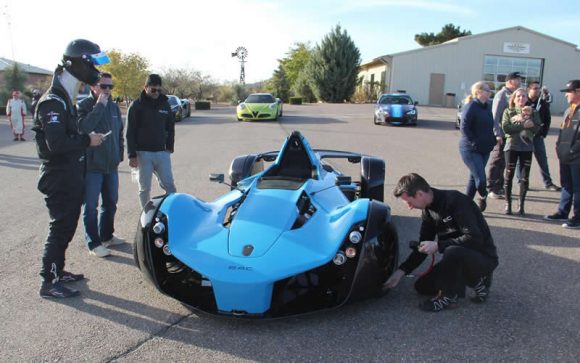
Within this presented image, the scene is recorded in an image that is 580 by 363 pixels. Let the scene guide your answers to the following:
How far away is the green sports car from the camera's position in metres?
22.0

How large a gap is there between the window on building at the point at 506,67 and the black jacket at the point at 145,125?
37.4 metres

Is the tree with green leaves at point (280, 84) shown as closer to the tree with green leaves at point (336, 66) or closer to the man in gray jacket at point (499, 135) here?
the tree with green leaves at point (336, 66)

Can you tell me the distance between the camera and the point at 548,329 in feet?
10.9

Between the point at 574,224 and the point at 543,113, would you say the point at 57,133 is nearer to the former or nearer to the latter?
the point at 574,224

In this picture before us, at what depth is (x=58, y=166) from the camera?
3.80 meters

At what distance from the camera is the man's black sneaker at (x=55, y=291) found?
3.82m

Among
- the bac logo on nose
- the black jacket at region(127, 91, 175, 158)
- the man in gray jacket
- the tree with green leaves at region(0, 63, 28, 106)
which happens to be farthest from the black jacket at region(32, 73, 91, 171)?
the tree with green leaves at region(0, 63, 28, 106)

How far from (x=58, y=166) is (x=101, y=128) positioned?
3.96 ft

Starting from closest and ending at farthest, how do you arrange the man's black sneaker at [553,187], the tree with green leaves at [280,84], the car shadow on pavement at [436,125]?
the man's black sneaker at [553,187], the car shadow on pavement at [436,125], the tree with green leaves at [280,84]

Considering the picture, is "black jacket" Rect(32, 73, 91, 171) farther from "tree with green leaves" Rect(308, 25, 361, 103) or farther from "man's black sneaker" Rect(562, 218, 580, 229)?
"tree with green leaves" Rect(308, 25, 361, 103)

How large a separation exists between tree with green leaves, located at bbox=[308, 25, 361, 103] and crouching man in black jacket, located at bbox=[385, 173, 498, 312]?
132 ft

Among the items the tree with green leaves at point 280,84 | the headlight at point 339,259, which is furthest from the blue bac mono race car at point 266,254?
the tree with green leaves at point 280,84

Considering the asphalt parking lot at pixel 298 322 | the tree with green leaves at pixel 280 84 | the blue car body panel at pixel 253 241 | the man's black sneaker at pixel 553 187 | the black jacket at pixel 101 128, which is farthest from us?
the tree with green leaves at pixel 280 84

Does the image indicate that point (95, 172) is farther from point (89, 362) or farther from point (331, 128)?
point (331, 128)
